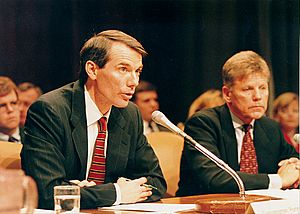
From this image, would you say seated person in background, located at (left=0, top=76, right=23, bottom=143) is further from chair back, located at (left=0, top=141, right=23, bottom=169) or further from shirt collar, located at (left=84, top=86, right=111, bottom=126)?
shirt collar, located at (left=84, top=86, right=111, bottom=126)

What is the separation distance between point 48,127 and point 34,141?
0.27 feet

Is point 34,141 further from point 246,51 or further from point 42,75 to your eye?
point 246,51

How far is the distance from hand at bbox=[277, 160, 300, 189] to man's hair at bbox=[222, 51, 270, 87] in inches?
20.2

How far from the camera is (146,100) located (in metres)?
3.20

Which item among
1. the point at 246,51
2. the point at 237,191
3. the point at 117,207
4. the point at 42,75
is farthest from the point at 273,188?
the point at 42,75

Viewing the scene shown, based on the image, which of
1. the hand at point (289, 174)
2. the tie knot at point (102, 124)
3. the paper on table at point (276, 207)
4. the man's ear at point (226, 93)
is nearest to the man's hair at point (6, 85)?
the tie knot at point (102, 124)

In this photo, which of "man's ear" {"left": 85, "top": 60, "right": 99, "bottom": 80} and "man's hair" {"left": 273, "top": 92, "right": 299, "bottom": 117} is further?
"man's hair" {"left": 273, "top": 92, "right": 299, "bottom": 117}

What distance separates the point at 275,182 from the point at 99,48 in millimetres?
1137

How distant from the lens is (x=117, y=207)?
2.32 metres

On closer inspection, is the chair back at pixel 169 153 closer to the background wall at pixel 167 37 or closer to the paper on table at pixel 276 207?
the background wall at pixel 167 37

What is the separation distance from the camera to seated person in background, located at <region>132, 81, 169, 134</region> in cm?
317

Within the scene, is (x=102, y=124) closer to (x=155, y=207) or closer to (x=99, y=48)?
(x=99, y=48)

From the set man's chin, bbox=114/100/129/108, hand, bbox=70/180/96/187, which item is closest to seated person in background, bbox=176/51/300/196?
man's chin, bbox=114/100/129/108

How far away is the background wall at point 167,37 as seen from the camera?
2.75 m
